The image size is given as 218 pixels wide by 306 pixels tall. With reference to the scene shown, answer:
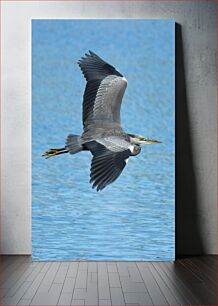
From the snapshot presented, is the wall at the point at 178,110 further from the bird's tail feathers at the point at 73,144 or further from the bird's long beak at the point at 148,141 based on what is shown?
the bird's tail feathers at the point at 73,144

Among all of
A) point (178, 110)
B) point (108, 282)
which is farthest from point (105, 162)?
point (178, 110)

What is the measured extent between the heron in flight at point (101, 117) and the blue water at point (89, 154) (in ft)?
0.25

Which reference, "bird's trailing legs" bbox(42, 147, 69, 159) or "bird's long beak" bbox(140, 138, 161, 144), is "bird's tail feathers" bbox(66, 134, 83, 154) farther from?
"bird's long beak" bbox(140, 138, 161, 144)

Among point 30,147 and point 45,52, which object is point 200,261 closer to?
point 30,147

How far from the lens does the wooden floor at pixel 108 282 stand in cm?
507

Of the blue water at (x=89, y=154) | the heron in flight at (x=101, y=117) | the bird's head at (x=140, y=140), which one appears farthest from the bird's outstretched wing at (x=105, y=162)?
the blue water at (x=89, y=154)

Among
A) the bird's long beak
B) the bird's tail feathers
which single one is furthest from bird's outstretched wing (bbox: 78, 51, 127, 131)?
the bird's long beak

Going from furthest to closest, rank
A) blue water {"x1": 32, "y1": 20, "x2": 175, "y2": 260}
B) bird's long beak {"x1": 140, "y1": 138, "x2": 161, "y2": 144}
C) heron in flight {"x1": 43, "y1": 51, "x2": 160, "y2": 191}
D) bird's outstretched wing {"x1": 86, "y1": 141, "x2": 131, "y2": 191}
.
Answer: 1. bird's long beak {"x1": 140, "y1": 138, "x2": 161, "y2": 144}
2. blue water {"x1": 32, "y1": 20, "x2": 175, "y2": 260}
3. heron in flight {"x1": 43, "y1": 51, "x2": 160, "y2": 191}
4. bird's outstretched wing {"x1": 86, "y1": 141, "x2": 131, "y2": 191}

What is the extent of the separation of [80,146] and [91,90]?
0.55 metres

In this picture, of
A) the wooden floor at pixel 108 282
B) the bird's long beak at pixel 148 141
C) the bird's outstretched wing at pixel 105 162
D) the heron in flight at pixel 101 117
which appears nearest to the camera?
the wooden floor at pixel 108 282

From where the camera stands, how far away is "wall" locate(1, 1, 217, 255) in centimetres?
711

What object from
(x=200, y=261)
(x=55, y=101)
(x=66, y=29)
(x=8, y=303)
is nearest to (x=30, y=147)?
(x=55, y=101)

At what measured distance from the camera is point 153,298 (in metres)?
5.10

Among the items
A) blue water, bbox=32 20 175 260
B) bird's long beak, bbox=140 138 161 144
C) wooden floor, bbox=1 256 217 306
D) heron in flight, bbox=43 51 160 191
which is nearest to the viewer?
wooden floor, bbox=1 256 217 306
